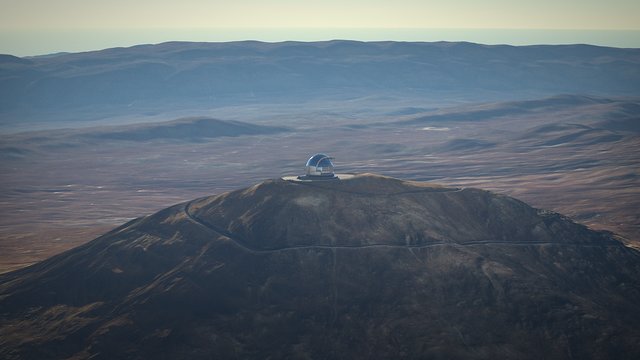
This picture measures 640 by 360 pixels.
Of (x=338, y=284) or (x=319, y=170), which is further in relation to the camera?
(x=319, y=170)

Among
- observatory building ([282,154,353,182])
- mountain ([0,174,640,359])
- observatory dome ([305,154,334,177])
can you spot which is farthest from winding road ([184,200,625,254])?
observatory dome ([305,154,334,177])

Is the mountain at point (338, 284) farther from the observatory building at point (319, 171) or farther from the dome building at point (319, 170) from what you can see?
the dome building at point (319, 170)

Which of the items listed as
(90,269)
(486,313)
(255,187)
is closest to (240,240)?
(255,187)

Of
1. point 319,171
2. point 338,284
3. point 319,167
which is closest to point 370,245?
point 338,284

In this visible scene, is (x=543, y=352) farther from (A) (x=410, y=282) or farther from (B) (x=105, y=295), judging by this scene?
(B) (x=105, y=295)

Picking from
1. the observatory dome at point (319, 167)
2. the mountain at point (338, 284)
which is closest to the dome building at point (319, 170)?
the observatory dome at point (319, 167)

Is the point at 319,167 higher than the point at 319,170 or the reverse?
higher

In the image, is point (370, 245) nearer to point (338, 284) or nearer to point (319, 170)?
point (338, 284)

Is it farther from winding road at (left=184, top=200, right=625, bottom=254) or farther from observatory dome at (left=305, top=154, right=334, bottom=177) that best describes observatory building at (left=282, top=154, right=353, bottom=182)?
winding road at (left=184, top=200, right=625, bottom=254)
